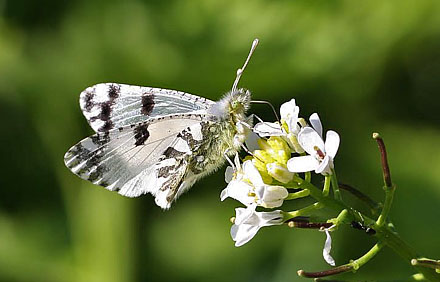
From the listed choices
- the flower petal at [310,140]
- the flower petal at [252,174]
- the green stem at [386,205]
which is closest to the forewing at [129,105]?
the flower petal at [252,174]

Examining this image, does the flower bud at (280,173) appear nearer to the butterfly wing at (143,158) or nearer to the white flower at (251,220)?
the white flower at (251,220)

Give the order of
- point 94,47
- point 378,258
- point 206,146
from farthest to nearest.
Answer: point 94,47 < point 378,258 < point 206,146

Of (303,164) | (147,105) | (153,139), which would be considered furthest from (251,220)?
(147,105)

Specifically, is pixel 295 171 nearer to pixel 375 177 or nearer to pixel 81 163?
pixel 81 163

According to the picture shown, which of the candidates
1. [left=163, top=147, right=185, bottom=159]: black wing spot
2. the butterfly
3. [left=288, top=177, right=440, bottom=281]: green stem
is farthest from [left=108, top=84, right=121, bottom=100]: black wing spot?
[left=288, top=177, right=440, bottom=281]: green stem

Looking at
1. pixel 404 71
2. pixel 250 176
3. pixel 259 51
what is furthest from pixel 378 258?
pixel 250 176

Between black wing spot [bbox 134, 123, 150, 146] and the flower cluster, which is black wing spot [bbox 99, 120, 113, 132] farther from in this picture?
the flower cluster
